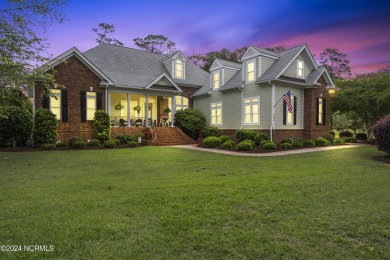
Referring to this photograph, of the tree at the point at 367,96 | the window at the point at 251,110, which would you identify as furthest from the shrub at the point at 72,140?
the tree at the point at 367,96

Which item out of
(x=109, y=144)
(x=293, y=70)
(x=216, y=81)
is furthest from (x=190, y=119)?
(x=293, y=70)

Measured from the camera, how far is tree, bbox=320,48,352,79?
4225cm

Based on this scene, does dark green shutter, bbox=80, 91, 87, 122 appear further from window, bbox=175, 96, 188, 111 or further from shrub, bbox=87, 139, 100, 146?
window, bbox=175, 96, 188, 111

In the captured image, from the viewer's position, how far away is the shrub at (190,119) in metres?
20.7

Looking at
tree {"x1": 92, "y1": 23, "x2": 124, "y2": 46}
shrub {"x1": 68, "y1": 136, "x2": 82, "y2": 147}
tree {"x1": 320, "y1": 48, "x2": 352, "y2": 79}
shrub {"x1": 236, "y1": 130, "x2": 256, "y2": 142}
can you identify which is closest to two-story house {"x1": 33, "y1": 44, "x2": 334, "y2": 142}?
shrub {"x1": 68, "y1": 136, "x2": 82, "y2": 147}

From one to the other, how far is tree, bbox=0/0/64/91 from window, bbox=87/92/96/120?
19.4 feet

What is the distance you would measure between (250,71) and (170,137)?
8109 millimetres

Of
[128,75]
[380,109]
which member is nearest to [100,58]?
[128,75]

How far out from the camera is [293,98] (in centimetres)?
1816

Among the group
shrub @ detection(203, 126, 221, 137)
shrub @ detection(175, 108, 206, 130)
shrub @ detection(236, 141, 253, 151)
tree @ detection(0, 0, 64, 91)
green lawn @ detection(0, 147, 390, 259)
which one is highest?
tree @ detection(0, 0, 64, 91)

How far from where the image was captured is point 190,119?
20734 millimetres

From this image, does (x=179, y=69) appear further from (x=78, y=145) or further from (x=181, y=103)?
(x=78, y=145)

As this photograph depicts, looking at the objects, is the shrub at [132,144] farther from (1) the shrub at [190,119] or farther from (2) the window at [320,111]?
(2) the window at [320,111]

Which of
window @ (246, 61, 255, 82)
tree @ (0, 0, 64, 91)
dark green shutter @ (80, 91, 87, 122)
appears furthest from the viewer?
window @ (246, 61, 255, 82)
